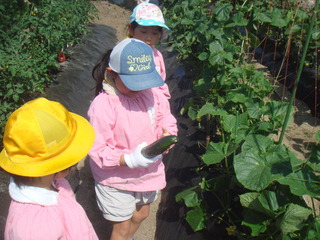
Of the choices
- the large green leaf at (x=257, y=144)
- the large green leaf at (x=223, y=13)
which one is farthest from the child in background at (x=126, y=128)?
the large green leaf at (x=223, y=13)

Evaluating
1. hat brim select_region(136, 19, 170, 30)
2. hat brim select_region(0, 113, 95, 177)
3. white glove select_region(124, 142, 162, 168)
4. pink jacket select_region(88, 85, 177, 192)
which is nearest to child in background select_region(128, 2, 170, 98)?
hat brim select_region(136, 19, 170, 30)

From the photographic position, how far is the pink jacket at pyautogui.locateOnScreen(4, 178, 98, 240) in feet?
3.65

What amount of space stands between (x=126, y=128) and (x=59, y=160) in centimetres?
59

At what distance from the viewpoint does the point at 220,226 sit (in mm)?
1873

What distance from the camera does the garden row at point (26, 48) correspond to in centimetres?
314

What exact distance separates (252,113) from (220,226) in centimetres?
70

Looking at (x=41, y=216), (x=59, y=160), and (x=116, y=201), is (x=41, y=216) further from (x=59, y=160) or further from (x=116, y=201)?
(x=116, y=201)

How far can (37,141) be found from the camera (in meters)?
1.08

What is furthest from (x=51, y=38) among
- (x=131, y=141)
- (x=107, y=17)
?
(x=107, y=17)

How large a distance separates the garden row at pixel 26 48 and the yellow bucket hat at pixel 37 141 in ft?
6.34

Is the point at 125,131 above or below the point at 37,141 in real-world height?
below

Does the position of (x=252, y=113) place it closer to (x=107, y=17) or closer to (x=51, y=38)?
(x=51, y=38)

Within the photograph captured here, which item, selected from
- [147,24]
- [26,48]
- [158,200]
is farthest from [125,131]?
[26,48]

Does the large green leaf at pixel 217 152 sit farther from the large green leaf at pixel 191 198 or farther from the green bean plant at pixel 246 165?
the large green leaf at pixel 191 198
